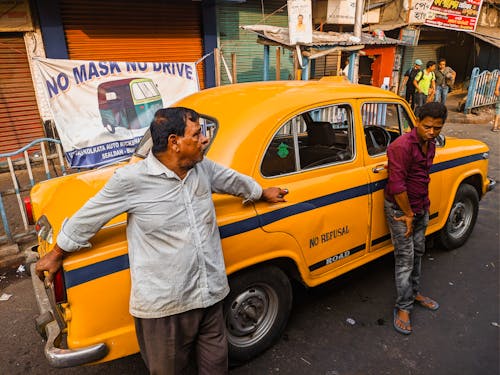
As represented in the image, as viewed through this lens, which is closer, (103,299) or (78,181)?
(103,299)

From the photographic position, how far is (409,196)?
3059 mm

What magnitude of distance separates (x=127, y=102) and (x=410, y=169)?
4357mm

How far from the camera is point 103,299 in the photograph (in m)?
2.08

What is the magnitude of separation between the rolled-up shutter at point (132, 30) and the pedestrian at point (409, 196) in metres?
7.98

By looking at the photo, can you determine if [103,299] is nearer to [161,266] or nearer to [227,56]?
[161,266]

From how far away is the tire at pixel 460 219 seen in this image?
4281 mm

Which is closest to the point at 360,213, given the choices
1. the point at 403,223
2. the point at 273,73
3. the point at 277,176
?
the point at 403,223

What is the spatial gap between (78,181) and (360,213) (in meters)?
2.32

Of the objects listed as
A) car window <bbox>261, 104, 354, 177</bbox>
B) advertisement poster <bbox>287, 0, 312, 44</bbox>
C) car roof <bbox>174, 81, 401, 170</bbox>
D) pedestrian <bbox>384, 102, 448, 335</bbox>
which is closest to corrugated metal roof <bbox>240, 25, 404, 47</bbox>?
advertisement poster <bbox>287, 0, 312, 44</bbox>

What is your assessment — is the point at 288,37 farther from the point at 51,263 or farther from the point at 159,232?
the point at 51,263

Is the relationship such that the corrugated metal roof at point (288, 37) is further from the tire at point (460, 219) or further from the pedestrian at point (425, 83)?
the pedestrian at point (425, 83)

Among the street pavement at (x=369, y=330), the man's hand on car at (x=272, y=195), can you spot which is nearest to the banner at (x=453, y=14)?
the street pavement at (x=369, y=330)

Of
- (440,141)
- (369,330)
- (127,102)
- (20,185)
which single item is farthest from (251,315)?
(20,185)

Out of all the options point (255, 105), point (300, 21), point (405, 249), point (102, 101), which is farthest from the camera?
point (300, 21)
